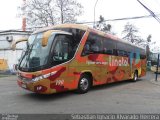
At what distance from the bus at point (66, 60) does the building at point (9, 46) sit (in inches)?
728

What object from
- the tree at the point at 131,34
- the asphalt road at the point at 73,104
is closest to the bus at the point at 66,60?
the asphalt road at the point at 73,104

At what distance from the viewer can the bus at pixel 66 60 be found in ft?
34.8

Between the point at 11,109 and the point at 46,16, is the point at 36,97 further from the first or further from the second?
the point at 46,16

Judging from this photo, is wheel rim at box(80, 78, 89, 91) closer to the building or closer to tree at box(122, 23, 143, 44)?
the building

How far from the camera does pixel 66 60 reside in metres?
11.7

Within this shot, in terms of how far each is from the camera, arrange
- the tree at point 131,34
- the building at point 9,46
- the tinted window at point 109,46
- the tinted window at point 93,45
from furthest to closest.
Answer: the tree at point 131,34 → the building at point 9,46 → the tinted window at point 109,46 → the tinted window at point 93,45

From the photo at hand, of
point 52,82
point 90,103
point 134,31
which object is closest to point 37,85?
point 52,82

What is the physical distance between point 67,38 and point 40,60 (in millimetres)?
1873

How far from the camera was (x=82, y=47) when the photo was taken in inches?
502

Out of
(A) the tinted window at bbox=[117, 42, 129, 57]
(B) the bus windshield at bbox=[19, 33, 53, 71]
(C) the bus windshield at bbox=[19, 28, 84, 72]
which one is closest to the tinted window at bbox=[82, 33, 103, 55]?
(C) the bus windshield at bbox=[19, 28, 84, 72]

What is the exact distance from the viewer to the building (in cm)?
3241

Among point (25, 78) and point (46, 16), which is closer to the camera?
point (25, 78)

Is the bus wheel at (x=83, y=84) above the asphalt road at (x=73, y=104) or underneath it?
above

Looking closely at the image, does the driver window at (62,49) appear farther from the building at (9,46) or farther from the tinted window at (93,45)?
the building at (9,46)
